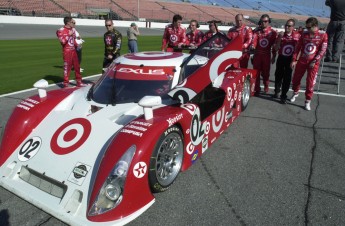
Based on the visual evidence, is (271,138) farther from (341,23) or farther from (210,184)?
(341,23)

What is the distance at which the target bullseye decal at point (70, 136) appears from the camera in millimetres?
3101

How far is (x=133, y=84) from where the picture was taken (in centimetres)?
384

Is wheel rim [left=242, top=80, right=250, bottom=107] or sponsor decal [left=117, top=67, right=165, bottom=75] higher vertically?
sponsor decal [left=117, top=67, right=165, bottom=75]

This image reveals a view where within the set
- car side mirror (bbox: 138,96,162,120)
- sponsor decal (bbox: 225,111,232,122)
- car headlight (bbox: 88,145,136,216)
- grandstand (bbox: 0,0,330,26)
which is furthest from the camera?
grandstand (bbox: 0,0,330,26)

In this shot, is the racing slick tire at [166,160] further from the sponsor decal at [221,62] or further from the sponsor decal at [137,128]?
the sponsor decal at [221,62]

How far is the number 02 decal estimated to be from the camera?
3172 mm

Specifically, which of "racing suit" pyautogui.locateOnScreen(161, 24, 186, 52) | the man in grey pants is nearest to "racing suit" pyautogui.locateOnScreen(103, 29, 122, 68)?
"racing suit" pyautogui.locateOnScreen(161, 24, 186, 52)

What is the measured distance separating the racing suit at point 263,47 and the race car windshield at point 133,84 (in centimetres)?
337

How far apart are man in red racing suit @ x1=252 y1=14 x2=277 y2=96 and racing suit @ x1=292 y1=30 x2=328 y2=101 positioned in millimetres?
748

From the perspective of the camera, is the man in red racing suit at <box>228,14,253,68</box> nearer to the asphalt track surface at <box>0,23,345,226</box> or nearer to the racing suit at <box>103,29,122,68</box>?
the asphalt track surface at <box>0,23,345,226</box>

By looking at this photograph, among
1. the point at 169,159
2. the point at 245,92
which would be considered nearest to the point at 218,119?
the point at 169,159

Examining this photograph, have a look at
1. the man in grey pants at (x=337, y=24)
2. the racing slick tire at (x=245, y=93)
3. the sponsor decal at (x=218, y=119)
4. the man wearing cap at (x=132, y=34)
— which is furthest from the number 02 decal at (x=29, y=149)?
the man wearing cap at (x=132, y=34)

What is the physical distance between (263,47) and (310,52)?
1.12 m

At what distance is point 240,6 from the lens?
82.5m
